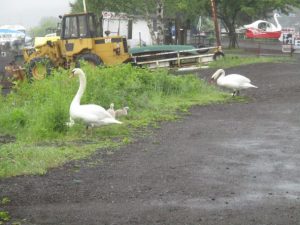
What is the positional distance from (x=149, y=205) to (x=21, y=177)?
240cm

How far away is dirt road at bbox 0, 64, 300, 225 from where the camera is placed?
7.35 metres

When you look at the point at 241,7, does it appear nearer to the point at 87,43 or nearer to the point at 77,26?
the point at 77,26

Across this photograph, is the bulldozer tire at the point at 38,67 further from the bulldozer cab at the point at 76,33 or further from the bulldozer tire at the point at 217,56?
the bulldozer tire at the point at 217,56

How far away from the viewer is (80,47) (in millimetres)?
27500

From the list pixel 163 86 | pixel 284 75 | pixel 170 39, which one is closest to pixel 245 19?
pixel 170 39

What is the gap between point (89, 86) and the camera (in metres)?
16.2

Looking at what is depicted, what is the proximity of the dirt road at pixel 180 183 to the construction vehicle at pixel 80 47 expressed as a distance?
1361 centimetres

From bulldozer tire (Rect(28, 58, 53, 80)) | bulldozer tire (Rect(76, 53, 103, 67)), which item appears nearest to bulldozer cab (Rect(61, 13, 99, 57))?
bulldozer tire (Rect(76, 53, 103, 67))

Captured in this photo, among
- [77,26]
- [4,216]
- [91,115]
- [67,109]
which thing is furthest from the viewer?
[77,26]

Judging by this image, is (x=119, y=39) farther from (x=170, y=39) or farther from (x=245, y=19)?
(x=245, y=19)

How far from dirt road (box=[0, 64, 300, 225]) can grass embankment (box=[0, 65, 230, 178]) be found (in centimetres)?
55

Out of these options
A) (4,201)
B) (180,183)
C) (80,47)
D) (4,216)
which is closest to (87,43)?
(80,47)

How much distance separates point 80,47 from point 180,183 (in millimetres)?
19122

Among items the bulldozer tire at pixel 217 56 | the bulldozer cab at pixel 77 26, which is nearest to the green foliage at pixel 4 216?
the bulldozer cab at pixel 77 26
